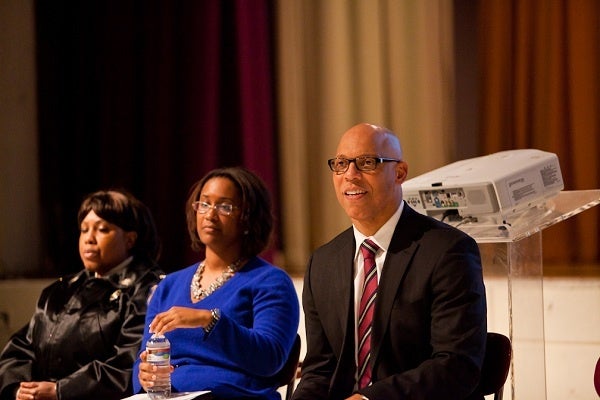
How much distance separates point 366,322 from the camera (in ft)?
8.07

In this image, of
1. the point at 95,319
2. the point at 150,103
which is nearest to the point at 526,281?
the point at 95,319

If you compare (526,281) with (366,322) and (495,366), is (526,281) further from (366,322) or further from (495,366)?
(366,322)

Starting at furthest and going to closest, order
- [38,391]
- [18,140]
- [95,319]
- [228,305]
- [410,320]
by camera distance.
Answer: [18,140] → [95,319] → [38,391] → [228,305] → [410,320]

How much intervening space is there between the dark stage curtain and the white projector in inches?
77.3

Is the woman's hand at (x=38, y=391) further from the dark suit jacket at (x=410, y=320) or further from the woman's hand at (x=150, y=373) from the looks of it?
the dark suit jacket at (x=410, y=320)

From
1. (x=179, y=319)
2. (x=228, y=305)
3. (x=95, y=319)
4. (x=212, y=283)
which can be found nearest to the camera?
(x=179, y=319)

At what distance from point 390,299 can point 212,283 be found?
2.96ft

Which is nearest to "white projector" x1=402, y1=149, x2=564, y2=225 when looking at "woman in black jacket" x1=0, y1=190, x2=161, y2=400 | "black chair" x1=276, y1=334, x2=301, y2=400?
"black chair" x1=276, y1=334, x2=301, y2=400

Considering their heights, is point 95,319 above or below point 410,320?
below

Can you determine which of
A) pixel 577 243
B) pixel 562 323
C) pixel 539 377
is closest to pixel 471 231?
pixel 539 377

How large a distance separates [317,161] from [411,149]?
1.90 ft

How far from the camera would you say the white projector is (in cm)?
291

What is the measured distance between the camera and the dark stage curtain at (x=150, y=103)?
506cm

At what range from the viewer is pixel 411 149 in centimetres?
464
